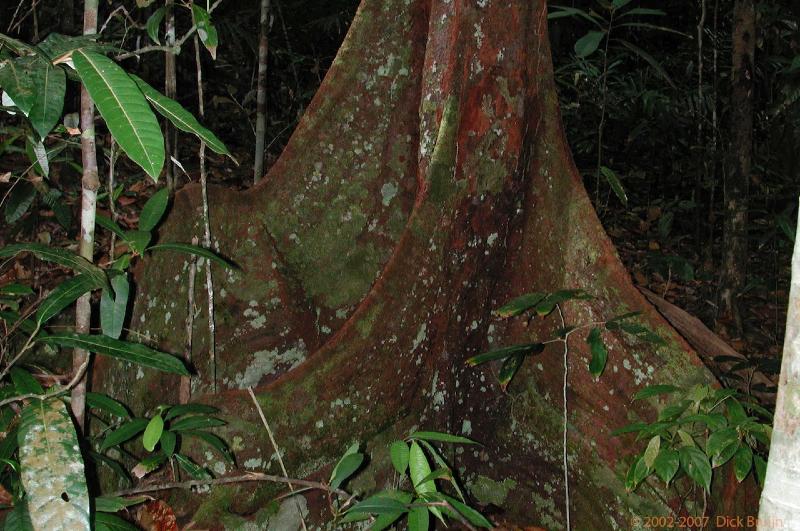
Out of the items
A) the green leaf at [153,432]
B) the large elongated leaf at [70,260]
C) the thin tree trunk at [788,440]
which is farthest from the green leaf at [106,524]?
the thin tree trunk at [788,440]

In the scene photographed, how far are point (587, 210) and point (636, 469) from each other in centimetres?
92

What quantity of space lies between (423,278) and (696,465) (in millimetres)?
1019

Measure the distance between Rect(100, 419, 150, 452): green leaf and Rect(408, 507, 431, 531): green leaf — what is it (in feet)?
2.48

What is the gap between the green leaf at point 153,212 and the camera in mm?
2141

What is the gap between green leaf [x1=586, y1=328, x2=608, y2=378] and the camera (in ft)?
8.05

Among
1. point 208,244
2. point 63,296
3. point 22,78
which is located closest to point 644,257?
point 208,244

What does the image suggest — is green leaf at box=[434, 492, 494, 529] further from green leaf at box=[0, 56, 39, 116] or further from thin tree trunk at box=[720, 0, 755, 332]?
thin tree trunk at box=[720, 0, 755, 332]

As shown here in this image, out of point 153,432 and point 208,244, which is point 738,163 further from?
point 153,432

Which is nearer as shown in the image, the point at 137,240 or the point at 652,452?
the point at 137,240

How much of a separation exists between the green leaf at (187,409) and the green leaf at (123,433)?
0.26 feet

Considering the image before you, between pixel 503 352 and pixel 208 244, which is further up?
pixel 208 244

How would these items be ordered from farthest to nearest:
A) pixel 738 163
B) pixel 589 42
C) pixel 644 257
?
1. pixel 644 257
2. pixel 738 163
3. pixel 589 42

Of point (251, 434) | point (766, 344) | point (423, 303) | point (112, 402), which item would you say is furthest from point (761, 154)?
point (112, 402)

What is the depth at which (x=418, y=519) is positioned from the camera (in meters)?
1.77
